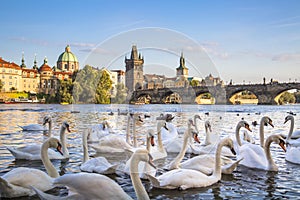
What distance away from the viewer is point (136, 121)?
981 cm

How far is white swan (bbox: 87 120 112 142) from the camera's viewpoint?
11031 mm

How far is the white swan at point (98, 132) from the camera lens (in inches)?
434

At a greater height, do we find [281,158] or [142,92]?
[142,92]

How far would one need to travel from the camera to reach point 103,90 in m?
6.02

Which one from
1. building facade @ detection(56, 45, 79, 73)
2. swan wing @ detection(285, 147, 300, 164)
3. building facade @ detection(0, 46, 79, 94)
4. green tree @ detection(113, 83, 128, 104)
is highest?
building facade @ detection(56, 45, 79, 73)

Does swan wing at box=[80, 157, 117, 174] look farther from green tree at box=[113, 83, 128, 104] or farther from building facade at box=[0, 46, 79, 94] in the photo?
building facade at box=[0, 46, 79, 94]

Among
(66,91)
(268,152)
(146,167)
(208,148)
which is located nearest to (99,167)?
(146,167)

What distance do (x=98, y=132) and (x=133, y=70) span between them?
6.39 m

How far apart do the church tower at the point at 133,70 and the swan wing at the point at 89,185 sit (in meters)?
1.49

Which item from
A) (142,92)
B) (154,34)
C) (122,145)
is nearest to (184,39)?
(154,34)

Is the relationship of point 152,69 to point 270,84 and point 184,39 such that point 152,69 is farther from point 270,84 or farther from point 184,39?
point 270,84

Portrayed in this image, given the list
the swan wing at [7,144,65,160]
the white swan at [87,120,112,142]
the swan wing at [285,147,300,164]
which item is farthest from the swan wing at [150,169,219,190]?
the white swan at [87,120,112,142]

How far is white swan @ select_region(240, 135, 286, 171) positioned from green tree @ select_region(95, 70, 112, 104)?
3902 millimetres

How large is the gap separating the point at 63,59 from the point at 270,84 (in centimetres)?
7958
